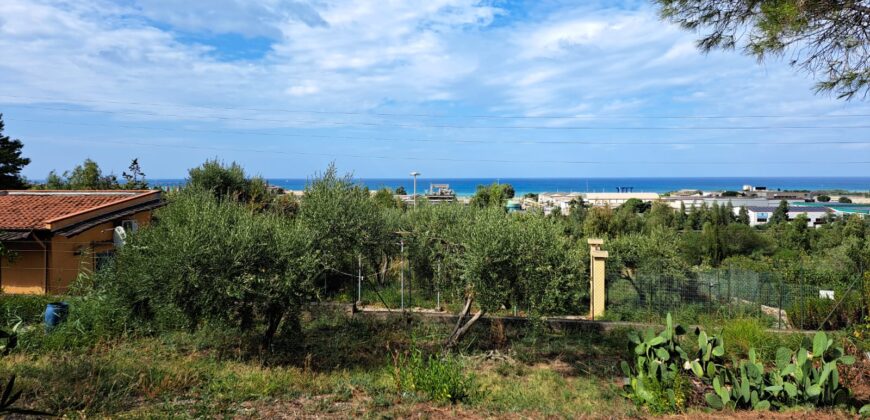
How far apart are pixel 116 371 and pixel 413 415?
170 inches

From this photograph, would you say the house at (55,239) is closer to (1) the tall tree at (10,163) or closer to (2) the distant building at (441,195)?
(2) the distant building at (441,195)

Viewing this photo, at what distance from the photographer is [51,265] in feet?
48.4

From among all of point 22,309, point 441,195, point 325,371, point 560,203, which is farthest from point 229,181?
point 560,203

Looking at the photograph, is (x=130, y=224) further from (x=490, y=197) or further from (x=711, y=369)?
(x=711, y=369)

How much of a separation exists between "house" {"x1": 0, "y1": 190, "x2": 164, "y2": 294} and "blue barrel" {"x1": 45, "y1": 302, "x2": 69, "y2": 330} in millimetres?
2755

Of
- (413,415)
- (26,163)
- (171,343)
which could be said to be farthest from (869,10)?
(26,163)

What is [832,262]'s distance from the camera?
58.2ft

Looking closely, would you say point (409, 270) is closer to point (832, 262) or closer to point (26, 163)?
point (832, 262)

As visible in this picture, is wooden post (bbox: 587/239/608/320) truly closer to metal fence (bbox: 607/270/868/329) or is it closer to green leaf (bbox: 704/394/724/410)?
metal fence (bbox: 607/270/868/329)

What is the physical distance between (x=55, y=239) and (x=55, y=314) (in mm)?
5008

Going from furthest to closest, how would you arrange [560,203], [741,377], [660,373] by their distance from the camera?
1. [560,203]
2. [660,373]
3. [741,377]

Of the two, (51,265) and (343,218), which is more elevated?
(343,218)

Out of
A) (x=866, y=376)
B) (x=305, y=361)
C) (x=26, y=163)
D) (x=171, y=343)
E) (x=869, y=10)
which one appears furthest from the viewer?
(x=26, y=163)

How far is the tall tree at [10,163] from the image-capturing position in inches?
1171
